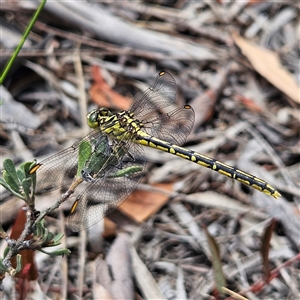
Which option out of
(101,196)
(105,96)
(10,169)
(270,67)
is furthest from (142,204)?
(270,67)

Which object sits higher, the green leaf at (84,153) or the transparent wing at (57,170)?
the transparent wing at (57,170)

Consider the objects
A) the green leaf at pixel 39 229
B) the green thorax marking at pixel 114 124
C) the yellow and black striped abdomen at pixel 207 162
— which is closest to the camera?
the green leaf at pixel 39 229

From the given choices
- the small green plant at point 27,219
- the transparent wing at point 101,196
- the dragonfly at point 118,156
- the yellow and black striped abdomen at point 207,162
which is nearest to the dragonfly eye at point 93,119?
the dragonfly at point 118,156

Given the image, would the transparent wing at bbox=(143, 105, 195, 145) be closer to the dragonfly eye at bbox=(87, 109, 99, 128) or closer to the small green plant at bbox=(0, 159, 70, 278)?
the dragonfly eye at bbox=(87, 109, 99, 128)

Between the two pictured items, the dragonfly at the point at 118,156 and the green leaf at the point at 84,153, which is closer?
the green leaf at the point at 84,153

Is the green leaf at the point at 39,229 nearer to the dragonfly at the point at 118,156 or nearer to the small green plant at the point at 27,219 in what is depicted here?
the small green plant at the point at 27,219

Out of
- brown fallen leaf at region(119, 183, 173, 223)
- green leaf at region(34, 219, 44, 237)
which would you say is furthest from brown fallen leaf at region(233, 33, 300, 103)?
green leaf at region(34, 219, 44, 237)

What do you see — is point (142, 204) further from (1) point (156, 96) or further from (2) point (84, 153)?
(2) point (84, 153)
